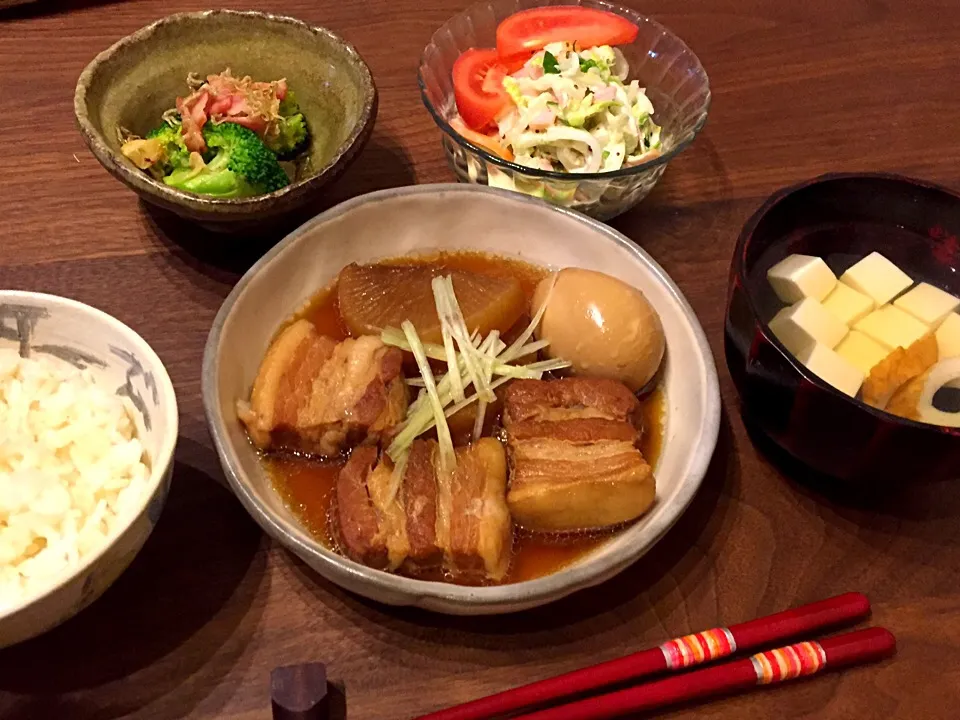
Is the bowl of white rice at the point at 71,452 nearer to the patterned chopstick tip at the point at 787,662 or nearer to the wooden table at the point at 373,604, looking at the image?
the wooden table at the point at 373,604

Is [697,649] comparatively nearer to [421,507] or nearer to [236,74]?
[421,507]

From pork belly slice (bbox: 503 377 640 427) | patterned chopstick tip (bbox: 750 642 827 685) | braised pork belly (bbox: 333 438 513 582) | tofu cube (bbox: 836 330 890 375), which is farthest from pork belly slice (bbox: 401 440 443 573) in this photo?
tofu cube (bbox: 836 330 890 375)

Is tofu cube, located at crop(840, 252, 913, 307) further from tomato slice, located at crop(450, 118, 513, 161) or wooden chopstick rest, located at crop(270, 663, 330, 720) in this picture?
wooden chopstick rest, located at crop(270, 663, 330, 720)

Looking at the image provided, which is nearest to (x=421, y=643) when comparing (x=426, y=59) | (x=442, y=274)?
(x=442, y=274)

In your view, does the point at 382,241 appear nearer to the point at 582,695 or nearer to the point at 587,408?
the point at 587,408

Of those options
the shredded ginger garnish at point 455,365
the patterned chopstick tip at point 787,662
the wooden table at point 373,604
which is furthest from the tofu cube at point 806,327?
the patterned chopstick tip at point 787,662
